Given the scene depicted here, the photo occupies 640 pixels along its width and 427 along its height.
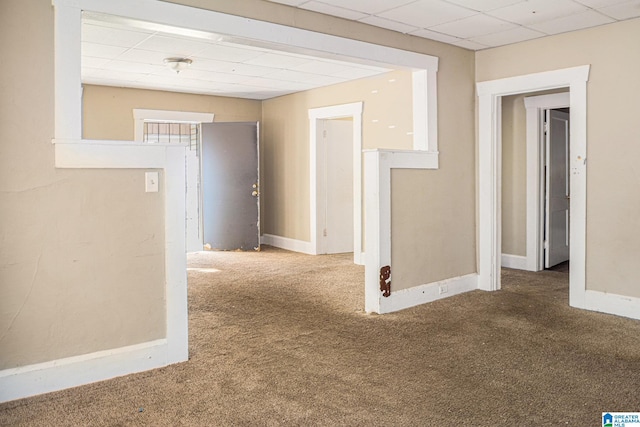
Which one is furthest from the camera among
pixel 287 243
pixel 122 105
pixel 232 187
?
pixel 287 243

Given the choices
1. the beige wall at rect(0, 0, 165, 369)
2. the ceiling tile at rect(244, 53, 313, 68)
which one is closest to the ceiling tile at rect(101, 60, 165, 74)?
the ceiling tile at rect(244, 53, 313, 68)

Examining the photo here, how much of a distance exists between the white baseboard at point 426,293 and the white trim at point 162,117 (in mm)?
4281

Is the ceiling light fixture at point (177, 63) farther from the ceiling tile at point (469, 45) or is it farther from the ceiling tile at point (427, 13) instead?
the ceiling tile at point (469, 45)

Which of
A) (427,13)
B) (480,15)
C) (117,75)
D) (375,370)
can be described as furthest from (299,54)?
(117,75)

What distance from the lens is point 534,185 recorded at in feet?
19.6

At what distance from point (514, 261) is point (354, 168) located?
223 centimetres

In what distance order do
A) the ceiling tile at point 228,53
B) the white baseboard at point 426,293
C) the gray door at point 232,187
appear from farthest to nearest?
the gray door at point 232,187 < the ceiling tile at point 228,53 < the white baseboard at point 426,293

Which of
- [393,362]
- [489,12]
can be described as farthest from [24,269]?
[489,12]

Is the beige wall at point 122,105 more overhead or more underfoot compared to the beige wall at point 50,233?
more overhead

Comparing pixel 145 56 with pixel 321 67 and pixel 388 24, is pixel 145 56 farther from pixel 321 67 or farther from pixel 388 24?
pixel 388 24

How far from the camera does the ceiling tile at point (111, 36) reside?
407 centimetres

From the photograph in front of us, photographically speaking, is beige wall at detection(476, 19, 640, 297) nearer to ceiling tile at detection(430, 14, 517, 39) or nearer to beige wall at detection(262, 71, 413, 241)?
ceiling tile at detection(430, 14, 517, 39)

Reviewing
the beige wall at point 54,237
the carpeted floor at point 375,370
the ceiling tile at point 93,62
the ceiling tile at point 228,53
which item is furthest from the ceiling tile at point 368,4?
the ceiling tile at point 93,62

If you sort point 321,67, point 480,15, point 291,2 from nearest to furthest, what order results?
point 291,2
point 480,15
point 321,67
